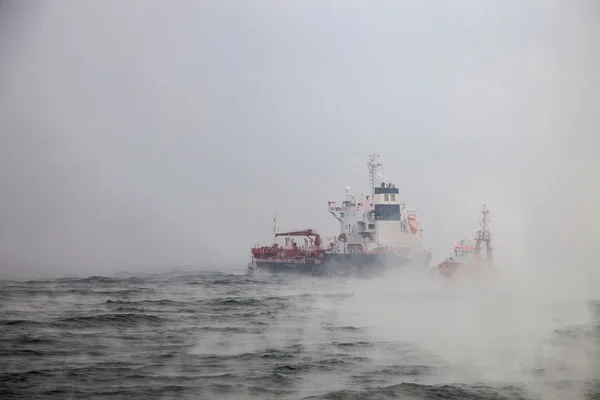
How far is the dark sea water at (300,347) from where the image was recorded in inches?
535

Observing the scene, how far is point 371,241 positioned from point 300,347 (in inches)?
1286

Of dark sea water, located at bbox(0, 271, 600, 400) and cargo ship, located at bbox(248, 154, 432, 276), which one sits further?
cargo ship, located at bbox(248, 154, 432, 276)

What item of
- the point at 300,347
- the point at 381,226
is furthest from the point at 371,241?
the point at 300,347

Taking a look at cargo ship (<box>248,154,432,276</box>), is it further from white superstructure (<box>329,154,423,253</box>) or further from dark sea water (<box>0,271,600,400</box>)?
dark sea water (<box>0,271,600,400</box>)

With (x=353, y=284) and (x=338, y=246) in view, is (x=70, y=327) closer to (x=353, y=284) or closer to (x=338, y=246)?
(x=353, y=284)

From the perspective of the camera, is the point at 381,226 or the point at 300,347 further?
the point at 381,226

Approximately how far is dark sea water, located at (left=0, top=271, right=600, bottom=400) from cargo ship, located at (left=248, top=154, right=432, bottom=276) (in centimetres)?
1734

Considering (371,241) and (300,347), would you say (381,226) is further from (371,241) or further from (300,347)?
(300,347)

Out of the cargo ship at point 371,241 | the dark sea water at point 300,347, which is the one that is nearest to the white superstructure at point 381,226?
the cargo ship at point 371,241

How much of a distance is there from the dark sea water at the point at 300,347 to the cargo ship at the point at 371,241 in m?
17.3

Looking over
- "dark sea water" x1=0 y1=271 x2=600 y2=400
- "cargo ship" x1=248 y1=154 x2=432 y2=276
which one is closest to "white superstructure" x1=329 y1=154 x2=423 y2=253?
"cargo ship" x1=248 y1=154 x2=432 y2=276

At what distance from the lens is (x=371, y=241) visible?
50438mm

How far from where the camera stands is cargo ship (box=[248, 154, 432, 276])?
48125 mm

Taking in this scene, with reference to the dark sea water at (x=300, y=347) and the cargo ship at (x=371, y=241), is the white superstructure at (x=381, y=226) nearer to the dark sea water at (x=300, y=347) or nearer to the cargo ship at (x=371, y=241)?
the cargo ship at (x=371, y=241)
